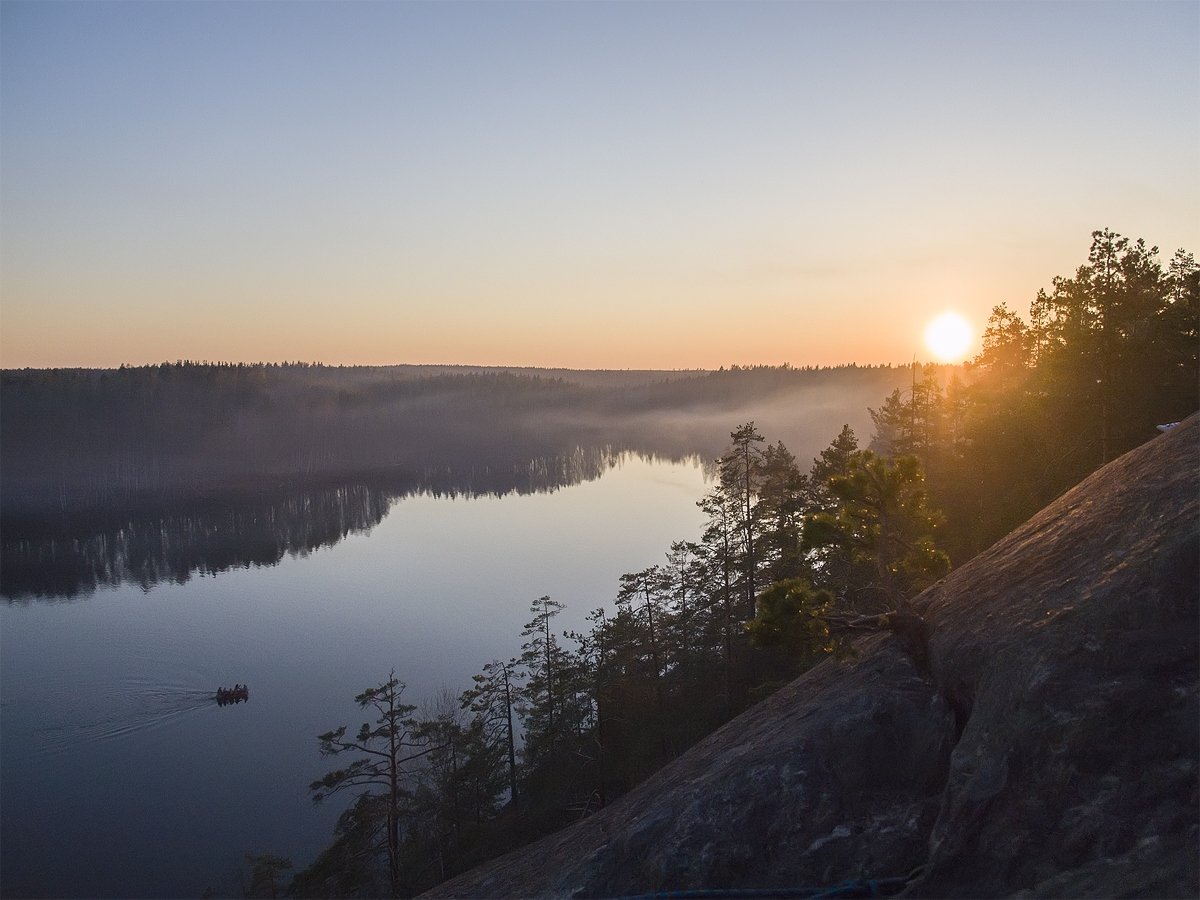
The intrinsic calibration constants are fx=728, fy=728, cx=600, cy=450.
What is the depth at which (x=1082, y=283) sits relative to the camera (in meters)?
26.8

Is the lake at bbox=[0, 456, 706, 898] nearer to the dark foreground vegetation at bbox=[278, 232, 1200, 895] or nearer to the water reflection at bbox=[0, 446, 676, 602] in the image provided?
the water reflection at bbox=[0, 446, 676, 602]

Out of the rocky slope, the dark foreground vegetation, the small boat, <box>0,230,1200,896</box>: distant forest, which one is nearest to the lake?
the small boat

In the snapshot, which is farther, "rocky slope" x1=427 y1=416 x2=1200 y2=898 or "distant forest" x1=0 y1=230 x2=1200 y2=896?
"distant forest" x1=0 y1=230 x2=1200 y2=896

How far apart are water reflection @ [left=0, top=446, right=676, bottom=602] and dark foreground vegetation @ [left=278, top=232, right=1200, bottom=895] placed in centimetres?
5587

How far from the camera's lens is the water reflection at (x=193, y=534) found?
82062 millimetres

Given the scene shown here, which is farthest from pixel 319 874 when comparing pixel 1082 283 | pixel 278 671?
pixel 1082 283

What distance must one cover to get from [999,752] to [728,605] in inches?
1040

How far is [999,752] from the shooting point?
31.9 ft

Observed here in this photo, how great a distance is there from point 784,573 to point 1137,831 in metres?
26.0

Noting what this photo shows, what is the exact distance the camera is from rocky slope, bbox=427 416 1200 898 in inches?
335

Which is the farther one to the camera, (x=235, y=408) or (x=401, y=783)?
(x=235, y=408)

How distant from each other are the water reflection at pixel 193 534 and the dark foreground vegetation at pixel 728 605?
55.9 m

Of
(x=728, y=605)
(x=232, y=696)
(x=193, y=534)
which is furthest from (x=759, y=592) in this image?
(x=193, y=534)

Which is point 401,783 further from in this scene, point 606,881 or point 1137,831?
point 1137,831
